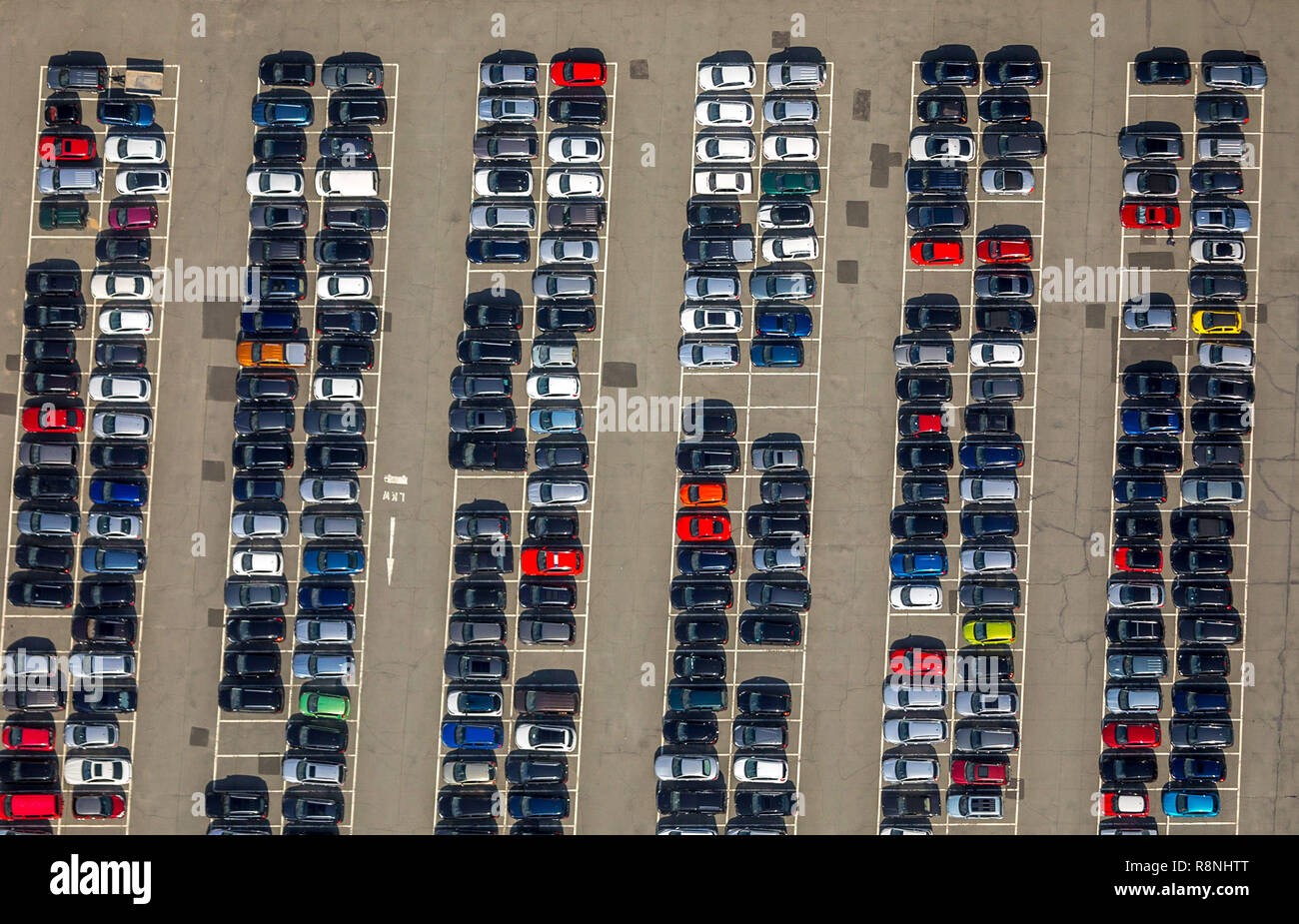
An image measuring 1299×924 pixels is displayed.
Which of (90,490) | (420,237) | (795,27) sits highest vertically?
(795,27)

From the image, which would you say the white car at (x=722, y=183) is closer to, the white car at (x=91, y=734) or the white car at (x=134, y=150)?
the white car at (x=134, y=150)

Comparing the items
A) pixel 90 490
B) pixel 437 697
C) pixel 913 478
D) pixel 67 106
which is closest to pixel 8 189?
pixel 67 106

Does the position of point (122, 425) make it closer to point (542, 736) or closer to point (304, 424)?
point (304, 424)

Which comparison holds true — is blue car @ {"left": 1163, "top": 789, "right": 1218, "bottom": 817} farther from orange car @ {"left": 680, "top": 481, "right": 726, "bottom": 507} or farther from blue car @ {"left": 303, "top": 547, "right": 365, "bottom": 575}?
blue car @ {"left": 303, "top": 547, "right": 365, "bottom": 575}

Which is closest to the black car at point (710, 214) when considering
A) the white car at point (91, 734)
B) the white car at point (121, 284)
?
the white car at point (121, 284)

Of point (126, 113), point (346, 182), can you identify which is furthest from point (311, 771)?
point (126, 113)

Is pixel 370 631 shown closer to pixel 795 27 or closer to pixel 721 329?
pixel 721 329
